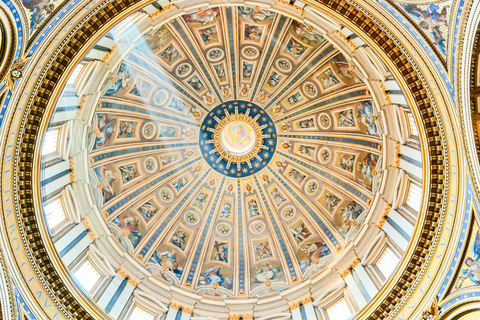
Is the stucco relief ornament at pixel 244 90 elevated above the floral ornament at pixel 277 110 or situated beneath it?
elevated above

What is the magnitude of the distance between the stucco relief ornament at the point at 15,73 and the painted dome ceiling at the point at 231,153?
245 inches

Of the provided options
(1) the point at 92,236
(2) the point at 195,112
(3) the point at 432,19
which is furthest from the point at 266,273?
(3) the point at 432,19

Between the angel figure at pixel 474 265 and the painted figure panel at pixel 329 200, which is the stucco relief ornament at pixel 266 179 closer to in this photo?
the painted figure panel at pixel 329 200

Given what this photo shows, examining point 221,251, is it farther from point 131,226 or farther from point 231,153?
point 231,153

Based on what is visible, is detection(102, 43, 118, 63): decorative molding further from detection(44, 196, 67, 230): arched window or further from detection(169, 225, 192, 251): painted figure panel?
detection(169, 225, 192, 251): painted figure panel

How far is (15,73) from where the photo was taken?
36.1 ft

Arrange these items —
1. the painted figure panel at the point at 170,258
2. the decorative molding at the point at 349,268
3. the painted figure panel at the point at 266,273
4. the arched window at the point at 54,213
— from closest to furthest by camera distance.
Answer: the arched window at the point at 54,213 → the decorative molding at the point at 349,268 → the painted figure panel at the point at 170,258 → the painted figure panel at the point at 266,273

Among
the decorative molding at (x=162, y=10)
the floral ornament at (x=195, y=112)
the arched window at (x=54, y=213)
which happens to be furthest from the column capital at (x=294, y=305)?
the decorative molding at (x=162, y=10)

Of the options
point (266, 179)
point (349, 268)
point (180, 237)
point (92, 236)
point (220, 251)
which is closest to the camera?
point (92, 236)

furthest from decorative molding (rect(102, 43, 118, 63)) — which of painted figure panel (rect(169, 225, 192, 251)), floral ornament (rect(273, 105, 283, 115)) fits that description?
floral ornament (rect(273, 105, 283, 115))

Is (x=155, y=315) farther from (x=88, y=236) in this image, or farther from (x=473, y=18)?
(x=473, y=18)

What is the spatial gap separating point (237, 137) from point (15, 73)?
64.9ft

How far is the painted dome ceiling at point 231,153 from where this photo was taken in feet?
69.6

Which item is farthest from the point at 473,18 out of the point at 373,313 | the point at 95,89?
the point at 95,89
